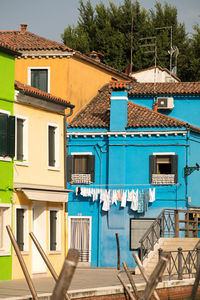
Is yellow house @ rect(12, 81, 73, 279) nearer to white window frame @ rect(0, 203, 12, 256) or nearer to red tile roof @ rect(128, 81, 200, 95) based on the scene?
white window frame @ rect(0, 203, 12, 256)

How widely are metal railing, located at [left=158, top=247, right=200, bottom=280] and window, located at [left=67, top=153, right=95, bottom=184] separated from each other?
8530 mm

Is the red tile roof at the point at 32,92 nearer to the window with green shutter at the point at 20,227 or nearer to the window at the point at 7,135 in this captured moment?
the window at the point at 7,135

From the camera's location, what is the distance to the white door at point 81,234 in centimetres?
3503

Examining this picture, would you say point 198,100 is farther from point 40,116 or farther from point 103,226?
point 40,116

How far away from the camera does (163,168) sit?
114 ft

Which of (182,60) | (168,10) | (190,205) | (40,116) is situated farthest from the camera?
(168,10)

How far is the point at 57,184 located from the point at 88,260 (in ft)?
26.9

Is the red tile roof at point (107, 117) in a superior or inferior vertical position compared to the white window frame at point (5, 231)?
superior

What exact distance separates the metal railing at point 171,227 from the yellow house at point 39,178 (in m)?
3.60

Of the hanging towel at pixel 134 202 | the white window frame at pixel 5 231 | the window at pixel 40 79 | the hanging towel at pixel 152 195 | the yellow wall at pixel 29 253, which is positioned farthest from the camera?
the window at pixel 40 79

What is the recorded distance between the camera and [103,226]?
114 ft

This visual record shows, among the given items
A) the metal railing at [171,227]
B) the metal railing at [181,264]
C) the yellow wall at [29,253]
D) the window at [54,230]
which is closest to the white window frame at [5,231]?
the yellow wall at [29,253]

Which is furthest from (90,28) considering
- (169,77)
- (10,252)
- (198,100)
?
(10,252)

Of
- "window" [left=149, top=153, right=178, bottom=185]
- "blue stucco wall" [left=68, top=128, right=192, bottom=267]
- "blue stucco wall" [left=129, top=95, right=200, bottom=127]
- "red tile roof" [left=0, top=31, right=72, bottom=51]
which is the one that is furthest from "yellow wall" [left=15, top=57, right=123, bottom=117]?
"window" [left=149, top=153, right=178, bottom=185]
